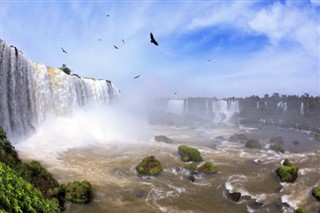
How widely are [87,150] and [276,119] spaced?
159 ft

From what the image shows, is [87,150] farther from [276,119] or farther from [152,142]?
[276,119]

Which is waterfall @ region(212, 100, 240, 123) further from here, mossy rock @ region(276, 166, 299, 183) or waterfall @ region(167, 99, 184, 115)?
mossy rock @ region(276, 166, 299, 183)

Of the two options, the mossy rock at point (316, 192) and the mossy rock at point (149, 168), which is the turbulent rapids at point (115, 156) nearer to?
the mossy rock at point (316, 192)

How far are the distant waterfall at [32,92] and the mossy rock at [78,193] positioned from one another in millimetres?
11114

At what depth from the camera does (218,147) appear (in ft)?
95.1

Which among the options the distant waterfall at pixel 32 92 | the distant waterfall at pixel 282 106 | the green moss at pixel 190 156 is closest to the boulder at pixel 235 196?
the green moss at pixel 190 156

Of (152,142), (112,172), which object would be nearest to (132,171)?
(112,172)

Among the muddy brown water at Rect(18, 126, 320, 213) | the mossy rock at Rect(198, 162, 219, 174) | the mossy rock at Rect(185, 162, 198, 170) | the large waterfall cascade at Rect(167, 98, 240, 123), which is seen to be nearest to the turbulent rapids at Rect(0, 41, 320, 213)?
the muddy brown water at Rect(18, 126, 320, 213)

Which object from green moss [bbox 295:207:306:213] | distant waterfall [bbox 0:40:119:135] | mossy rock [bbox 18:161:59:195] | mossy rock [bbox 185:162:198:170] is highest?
distant waterfall [bbox 0:40:119:135]

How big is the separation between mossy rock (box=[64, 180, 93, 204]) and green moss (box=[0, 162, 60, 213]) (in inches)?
351

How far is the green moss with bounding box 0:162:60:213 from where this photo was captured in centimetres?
362

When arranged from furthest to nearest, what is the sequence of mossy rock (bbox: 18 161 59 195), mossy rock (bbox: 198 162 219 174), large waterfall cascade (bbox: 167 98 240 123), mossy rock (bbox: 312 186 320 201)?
large waterfall cascade (bbox: 167 98 240 123), mossy rock (bbox: 198 162 219 174), mossy rock (bbox: 312 186 320 201), mossy rock (bbox: 18 161 59 195)

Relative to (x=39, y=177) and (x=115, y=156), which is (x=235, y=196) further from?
(x=115, y=156)

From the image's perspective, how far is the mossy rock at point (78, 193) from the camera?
1318 centimetres
